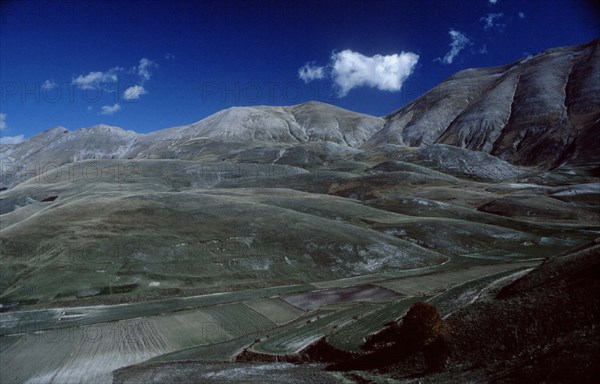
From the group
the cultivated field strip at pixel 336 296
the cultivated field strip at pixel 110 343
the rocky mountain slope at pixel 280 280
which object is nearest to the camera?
the rocky mountain slope at pixel 280 280

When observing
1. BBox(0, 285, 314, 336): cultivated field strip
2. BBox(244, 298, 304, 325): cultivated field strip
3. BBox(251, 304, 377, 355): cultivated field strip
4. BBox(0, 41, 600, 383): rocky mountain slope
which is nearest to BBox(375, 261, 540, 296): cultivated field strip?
BBox(0, 41, 600, 383): rocky mountain slope

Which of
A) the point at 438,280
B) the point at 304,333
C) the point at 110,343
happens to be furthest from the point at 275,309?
the point at 438,280

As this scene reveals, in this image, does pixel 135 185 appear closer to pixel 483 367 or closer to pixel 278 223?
pixel 278 223

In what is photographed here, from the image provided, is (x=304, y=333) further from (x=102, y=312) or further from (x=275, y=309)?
(x=102, y=312)

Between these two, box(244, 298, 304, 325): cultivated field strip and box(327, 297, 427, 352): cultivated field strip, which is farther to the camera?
box(244, 298, 304, 325): cultivated field strip

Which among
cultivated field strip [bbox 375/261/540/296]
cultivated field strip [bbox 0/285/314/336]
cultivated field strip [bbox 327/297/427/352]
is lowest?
cultivated field strip [bbox 375/261/540/296]

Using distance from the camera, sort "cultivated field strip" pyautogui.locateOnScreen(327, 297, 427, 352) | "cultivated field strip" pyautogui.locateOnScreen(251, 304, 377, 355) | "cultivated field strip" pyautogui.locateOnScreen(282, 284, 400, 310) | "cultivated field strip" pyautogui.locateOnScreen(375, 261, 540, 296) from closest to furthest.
A: "cultivated field strip" pyautogui.locateOnScreen(327, 297, 427, 352) → "cultivated field strip" pyautogui.locateOnScreen(251, 304, 377, 355) → "cultivated field strip" pyautogui.locateOnScreen(282, 284, 400, 310) → "cultivated field strip" pyautogui.locateOnScreen(375, 261, 540, 296)

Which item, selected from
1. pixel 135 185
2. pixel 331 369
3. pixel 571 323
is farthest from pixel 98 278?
pixel 135 185

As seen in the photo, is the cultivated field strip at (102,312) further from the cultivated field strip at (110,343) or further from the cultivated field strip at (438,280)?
the cultivated field strip at (438,280)

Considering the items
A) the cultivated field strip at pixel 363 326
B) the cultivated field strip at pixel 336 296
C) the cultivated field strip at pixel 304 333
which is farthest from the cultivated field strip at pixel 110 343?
the cultivated field strip at pixel 363 326

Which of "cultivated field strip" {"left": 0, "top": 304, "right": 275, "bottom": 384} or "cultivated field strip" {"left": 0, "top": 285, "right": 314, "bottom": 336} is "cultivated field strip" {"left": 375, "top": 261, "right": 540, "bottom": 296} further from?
"cultivated field strip" {"left": 0, "top": 304, "right": 275, "bottom": 384}

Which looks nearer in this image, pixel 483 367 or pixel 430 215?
pixel 483 367
